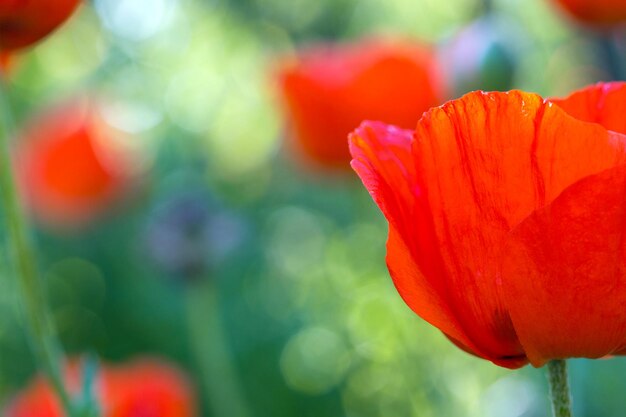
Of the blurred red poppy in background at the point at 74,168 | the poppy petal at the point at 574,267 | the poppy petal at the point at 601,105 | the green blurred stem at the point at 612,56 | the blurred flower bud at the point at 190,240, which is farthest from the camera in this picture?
the green blurred stem at the point at 612,56

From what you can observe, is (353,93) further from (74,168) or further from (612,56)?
(612,56)

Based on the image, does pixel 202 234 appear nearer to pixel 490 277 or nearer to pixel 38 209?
pixel 490 277

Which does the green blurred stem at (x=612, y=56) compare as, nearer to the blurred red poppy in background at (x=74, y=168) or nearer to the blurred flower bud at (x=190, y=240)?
the blurred red poppy in background at (x=74, y=168)

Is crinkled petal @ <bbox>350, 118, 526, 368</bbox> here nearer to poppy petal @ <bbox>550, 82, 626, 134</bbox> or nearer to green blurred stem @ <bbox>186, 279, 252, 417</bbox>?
poppy petal @ <bbox>550, 82, 626, 134</bbox>

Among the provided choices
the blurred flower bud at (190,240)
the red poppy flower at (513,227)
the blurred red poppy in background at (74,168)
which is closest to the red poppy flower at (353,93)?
the blurred flower bud at (190,240)

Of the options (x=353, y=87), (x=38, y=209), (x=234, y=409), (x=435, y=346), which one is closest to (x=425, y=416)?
(x=435, y=346)

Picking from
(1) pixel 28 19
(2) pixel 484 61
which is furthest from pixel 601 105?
(2) pixel 484 61
